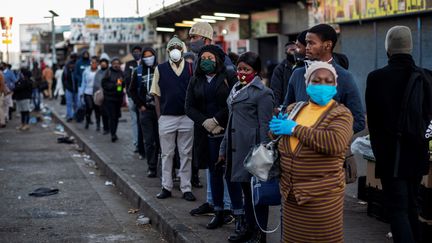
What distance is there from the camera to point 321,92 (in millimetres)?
4699

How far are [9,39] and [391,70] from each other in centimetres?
A: 3390

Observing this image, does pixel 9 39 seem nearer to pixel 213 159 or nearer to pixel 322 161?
pixel 213 159

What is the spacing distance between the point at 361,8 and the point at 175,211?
9.48 metres

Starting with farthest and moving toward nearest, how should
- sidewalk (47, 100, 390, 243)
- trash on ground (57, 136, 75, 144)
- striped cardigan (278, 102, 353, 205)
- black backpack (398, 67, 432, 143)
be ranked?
trash on ground (57, 136, 75, 144) < sidewalk (47, 100, 390, 243) < black backpack (398, 67, 432, 143) < striped cardigan (278, 102, 353, 205)

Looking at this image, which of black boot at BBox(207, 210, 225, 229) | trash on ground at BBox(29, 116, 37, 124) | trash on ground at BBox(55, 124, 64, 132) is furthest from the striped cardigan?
trash on ground at BBox(29, 116, 37, 124)

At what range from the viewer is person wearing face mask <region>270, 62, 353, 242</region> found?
183 inches

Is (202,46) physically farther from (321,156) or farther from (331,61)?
(321,156)

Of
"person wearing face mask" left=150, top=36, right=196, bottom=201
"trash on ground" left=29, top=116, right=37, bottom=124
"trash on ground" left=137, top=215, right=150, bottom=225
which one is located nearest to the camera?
"trash on ground" left=137, top=215, right=150, bottom=225

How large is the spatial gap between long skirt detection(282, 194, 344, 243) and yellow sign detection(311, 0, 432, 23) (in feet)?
31.0

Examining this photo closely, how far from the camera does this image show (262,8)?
83.6 feet

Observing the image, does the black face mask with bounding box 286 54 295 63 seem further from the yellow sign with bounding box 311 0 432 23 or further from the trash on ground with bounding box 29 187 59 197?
the yellow sign with bounding box 311 0 432 23

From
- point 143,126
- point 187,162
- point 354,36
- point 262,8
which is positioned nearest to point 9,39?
point 262,8

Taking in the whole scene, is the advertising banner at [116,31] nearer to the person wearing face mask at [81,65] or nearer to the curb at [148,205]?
the person wearing face mask at [81,65]

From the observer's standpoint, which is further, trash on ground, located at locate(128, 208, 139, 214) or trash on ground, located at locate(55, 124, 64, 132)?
trash on ground, located at locate(55, 124, 64, 132)
